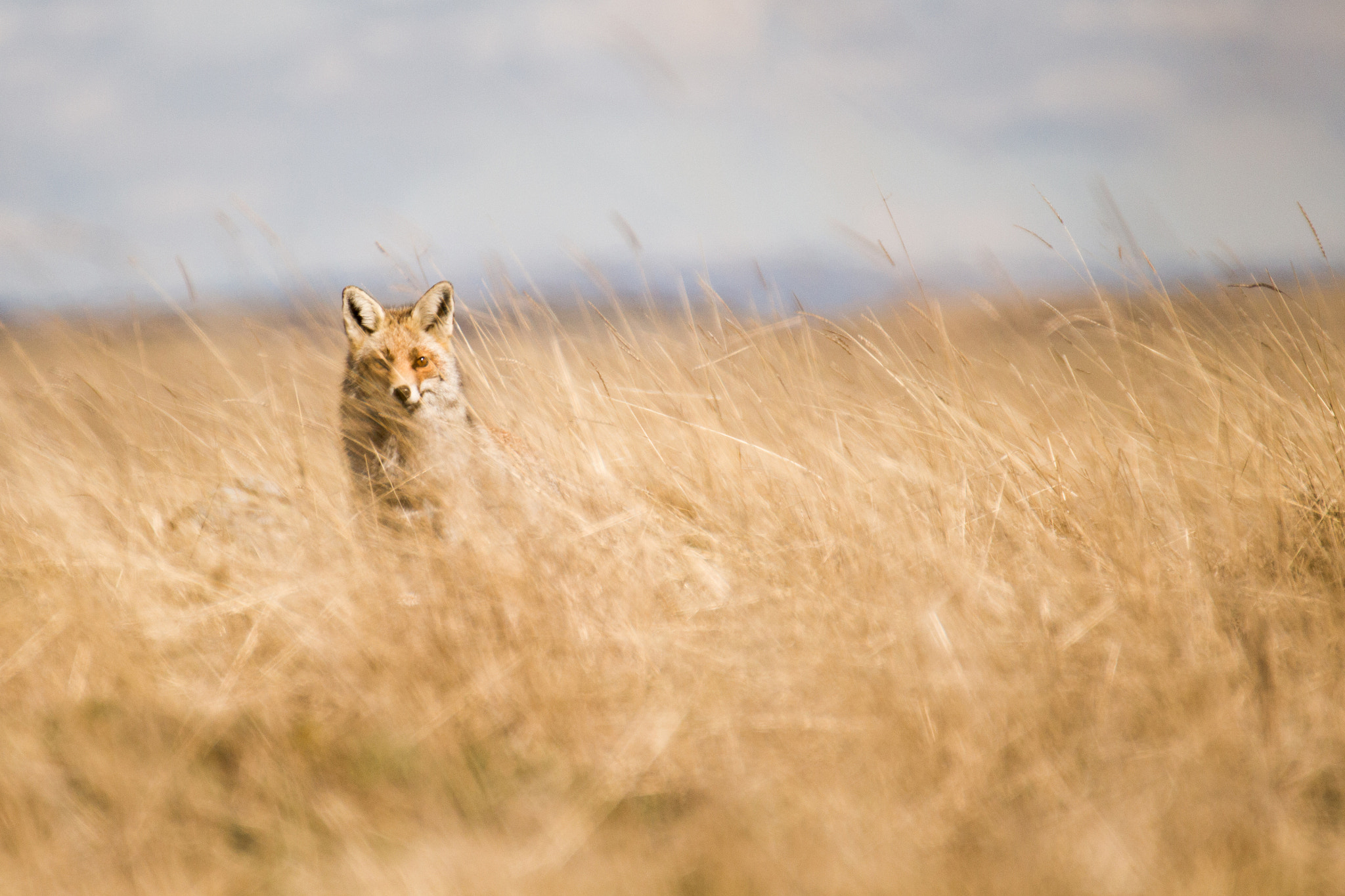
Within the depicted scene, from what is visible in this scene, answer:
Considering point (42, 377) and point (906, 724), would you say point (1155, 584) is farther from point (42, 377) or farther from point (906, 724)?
point (42, 377)

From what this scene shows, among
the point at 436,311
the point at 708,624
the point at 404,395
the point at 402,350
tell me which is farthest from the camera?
the point at 436,311

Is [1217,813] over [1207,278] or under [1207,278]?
under

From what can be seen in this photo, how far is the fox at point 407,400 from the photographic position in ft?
11.1

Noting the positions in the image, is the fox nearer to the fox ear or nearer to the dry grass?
the fox ear

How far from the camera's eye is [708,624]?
220 centimetres

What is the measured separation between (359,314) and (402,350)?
276mm

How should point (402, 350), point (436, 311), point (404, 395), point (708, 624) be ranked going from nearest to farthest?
point (708, 624) → point (404, 395) → point (402, 350) → point (436, 311)

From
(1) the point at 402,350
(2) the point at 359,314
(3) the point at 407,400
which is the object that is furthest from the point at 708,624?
(2) the point at 359,314

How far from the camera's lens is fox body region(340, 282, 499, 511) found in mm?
3428

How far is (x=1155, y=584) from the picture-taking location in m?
2.05

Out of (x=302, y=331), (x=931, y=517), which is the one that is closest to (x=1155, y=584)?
(x=931, y=517)

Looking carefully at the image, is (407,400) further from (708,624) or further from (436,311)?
(708,624)

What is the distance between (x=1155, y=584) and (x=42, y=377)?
3.96 metres

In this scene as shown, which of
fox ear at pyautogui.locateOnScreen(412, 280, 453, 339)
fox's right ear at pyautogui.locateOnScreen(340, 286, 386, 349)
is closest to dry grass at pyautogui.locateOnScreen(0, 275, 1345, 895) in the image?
fox's right ear at pyautogui.locateOnScreen(340, 286, 386, 349)
